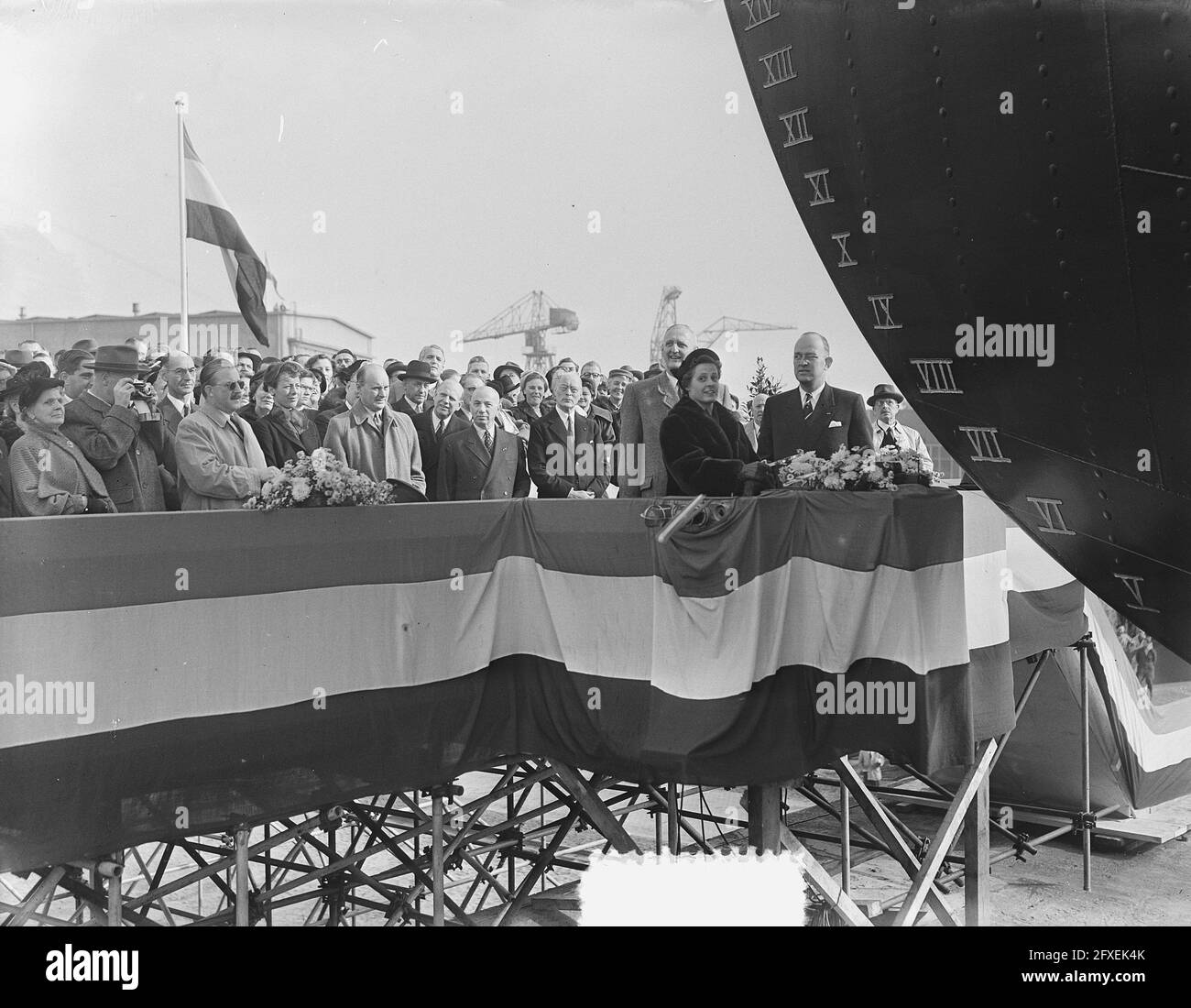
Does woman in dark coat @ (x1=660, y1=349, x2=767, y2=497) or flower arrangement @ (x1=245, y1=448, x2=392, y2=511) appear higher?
woman in dark coat @ (x1=660, y1=349, x2=767, y2=497)

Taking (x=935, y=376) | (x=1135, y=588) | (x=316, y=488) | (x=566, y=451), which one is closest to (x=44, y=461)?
(x=316, y=488)

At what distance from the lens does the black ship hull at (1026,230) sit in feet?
8.34

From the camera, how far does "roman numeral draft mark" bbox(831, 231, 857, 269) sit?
3.30 m

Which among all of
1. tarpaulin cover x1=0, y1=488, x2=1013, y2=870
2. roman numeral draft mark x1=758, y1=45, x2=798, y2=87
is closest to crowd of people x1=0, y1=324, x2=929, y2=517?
tarpaulin cover x1=0, y1=488, x2=1013, y2=870

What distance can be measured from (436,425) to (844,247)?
16.2ft

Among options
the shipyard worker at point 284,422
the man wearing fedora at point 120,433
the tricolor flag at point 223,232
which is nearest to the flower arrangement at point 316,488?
the man wearing fedora at point 120,433

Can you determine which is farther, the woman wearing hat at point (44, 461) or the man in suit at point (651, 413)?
the man in suit at point (651, 413)

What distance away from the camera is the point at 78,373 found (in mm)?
5801

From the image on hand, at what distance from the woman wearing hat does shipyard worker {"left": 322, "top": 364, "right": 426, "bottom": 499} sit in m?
1.52

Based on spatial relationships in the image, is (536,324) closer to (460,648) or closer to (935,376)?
(460,648)

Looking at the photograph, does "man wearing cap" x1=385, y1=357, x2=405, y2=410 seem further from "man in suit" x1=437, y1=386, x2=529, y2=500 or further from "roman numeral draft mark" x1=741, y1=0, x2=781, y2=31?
"roman numeral draft mark" x1=741, y1=0, x2=781, y2=31

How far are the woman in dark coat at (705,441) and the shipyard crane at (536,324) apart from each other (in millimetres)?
3790

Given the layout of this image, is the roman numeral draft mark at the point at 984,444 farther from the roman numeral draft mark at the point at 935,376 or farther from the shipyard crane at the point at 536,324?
the shipyard crane at the point at 536,324
